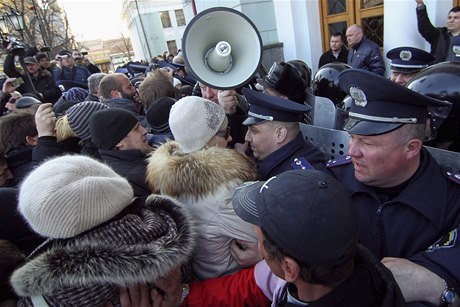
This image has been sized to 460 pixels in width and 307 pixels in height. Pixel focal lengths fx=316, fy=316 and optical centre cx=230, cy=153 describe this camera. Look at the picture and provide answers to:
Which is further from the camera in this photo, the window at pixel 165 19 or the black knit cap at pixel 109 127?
the window at pixel 165 19

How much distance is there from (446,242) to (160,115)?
2.34 m

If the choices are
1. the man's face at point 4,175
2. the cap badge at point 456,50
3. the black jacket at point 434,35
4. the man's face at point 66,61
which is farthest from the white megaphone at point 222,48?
the man's face at point 66,61

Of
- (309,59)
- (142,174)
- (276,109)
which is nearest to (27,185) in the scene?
(142,174)

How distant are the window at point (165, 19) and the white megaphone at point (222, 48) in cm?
4237

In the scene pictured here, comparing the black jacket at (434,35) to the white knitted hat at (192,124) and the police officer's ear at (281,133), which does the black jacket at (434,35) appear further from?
the white knitted hat at (192,124)

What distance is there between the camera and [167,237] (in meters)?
1.26

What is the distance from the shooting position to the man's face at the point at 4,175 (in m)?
2.46

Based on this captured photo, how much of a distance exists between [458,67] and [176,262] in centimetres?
199

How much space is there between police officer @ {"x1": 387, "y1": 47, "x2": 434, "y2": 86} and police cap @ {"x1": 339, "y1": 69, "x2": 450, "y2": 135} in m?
1.82

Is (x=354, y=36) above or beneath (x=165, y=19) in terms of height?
beneath

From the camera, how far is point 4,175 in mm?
2484

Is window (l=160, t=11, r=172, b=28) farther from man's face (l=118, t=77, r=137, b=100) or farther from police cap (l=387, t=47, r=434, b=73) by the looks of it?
police cap (l=387, t=47, r=434, b=73)

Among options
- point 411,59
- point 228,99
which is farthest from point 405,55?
point 228,99

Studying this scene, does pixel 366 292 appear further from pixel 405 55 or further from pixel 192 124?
pixel 405 55
